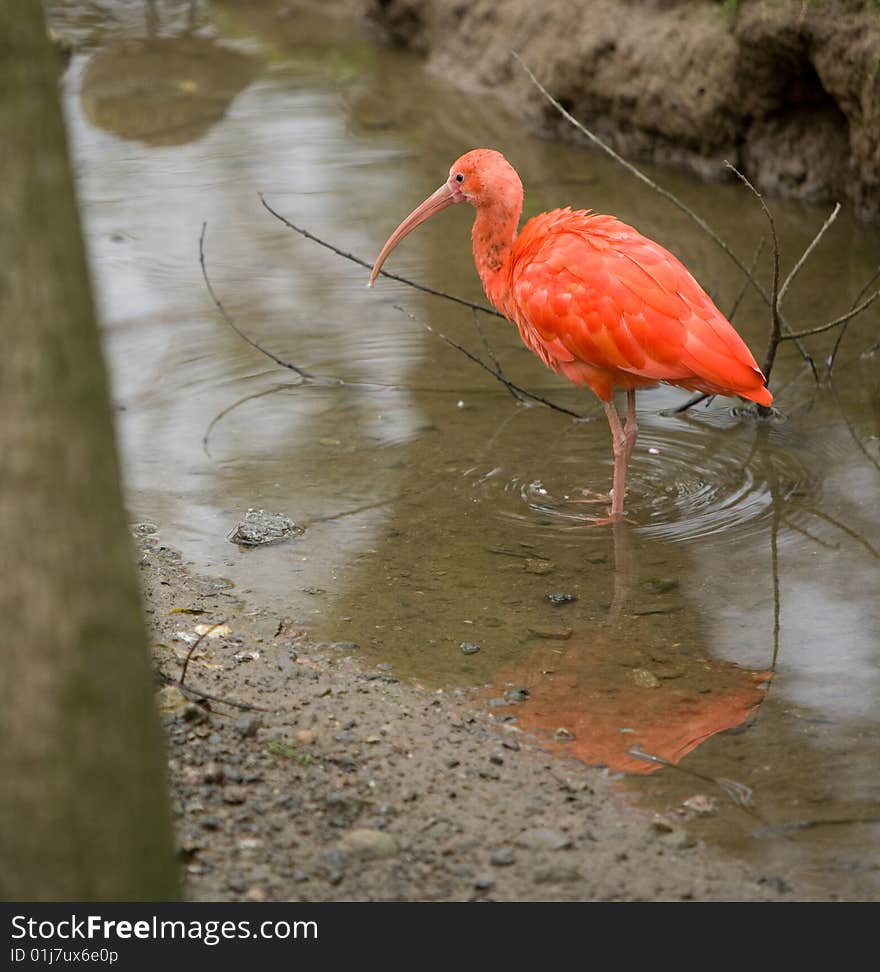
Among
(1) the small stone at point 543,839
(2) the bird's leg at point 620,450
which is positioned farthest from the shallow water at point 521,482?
(1) the small stone at point 543,839

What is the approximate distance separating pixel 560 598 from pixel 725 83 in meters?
5.52

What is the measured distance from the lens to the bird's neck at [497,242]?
18.7ft

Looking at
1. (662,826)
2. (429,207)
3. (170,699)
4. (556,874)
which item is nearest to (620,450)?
(429,207)

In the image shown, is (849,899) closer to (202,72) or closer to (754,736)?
(754,736)

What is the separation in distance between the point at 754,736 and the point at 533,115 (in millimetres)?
7946

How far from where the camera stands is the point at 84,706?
226 cm

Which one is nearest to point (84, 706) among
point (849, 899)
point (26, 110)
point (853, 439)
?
point (26, 110)

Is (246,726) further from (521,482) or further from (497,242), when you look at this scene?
(497,242)

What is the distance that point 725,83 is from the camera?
9.15m

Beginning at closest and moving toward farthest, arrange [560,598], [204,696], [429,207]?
1. [204,696]
2. [560,598]
3. [429,207]

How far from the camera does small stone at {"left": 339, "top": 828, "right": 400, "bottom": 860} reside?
3135 mm

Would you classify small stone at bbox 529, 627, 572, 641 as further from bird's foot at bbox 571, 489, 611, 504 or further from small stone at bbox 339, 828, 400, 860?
small stone at bbox 339, 828, 400, 860

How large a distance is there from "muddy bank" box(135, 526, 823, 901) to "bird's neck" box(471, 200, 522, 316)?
2.08 metres

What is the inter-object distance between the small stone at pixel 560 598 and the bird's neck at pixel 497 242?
1.40 m
